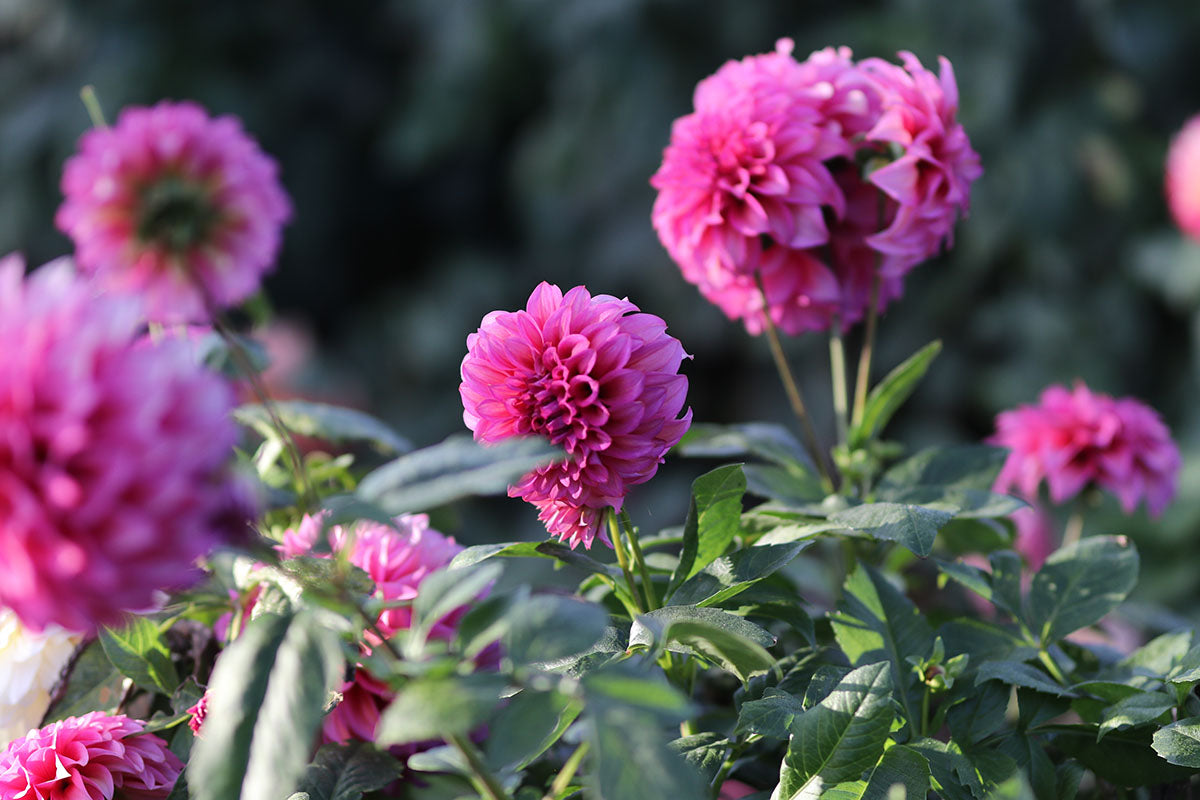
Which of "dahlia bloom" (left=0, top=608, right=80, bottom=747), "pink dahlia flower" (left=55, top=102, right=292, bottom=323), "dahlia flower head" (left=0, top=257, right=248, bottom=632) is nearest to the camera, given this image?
"dahlia flower head" (left=0, top=257, right=248, bottom=632)

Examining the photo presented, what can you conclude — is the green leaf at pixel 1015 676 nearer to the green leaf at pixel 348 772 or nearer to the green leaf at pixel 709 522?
the green leaf at pixel 709 522

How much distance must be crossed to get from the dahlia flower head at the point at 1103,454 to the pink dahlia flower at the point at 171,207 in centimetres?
50

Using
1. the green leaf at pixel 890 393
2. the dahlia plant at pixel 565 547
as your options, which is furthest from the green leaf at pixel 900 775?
the green leaf at pixel 890 393

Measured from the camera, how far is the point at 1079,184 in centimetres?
205

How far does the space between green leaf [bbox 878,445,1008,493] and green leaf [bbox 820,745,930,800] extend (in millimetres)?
183

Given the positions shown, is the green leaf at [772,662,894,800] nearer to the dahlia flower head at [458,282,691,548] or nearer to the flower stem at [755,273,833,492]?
the dahlia flower head at [458,282,691,548]

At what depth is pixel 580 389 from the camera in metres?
0.37

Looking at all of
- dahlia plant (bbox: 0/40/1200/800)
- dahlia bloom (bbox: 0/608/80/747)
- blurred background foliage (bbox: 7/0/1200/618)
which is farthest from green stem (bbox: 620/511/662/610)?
blurred background foliage (bbox: 7/0/1200/618)

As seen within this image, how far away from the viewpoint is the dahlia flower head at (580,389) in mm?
363

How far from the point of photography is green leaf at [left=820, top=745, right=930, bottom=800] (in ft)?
1.14

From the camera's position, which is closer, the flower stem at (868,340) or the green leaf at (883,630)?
the green leaf at (883,630)

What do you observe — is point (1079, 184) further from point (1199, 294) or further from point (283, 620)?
point (283, 620)

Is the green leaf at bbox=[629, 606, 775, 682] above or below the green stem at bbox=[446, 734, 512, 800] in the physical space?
below

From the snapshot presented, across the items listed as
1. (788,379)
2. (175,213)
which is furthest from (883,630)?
(175,213)
